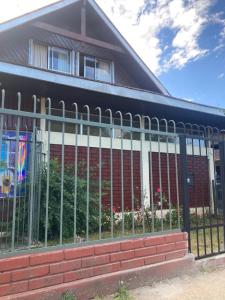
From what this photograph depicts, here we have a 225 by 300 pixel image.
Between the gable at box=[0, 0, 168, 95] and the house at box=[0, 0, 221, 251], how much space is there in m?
0.03

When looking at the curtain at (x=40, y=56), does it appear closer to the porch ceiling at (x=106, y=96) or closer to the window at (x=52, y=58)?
the window at (x=52, y=58)

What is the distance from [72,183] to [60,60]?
20.5 feet

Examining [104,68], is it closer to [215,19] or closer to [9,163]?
[215,19]

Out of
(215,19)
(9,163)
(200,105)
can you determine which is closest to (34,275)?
(9,163)

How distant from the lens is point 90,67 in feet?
37.8

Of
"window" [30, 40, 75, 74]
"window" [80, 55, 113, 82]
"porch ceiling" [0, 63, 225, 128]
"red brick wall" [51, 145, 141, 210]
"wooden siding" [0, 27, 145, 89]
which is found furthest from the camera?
"window" [80, 55, 113, 82]

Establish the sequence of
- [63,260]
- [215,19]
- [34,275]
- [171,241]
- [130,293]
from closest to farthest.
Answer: [34,275] → [63,260] → [130,293] → [171,241] → [215,19]

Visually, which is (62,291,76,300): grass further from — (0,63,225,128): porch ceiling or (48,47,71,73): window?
(48,47,71,73): window

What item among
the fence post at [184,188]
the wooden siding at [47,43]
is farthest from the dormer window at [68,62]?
the fence post at [184,188]

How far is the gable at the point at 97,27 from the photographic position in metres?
10.2

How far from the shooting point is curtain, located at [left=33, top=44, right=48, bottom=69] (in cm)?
1027

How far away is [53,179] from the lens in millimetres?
5633

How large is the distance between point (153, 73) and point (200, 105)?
109 inches

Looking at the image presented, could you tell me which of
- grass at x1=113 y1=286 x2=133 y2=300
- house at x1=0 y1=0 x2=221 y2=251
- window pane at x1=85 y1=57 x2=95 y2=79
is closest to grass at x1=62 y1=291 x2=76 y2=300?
grass at x1=113 y1=286 x2=133 y2=300
